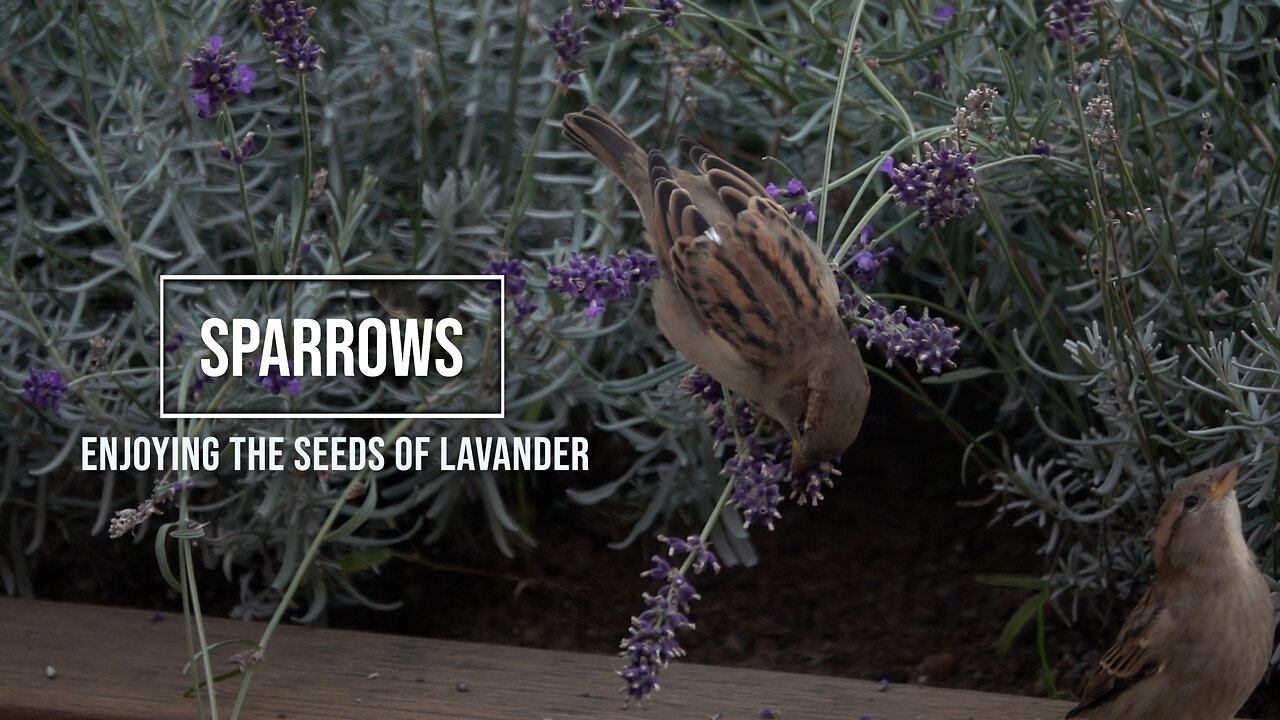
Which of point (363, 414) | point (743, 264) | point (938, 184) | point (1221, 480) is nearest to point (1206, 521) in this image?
point (1221, 480)

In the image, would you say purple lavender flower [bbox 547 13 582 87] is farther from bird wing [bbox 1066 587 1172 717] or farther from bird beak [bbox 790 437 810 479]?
bird wing [bbox 1066 587 1172 717]

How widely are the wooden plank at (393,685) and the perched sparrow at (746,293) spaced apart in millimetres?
409

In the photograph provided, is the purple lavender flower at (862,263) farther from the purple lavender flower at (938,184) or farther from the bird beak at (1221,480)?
the bird beak at (1221,480)

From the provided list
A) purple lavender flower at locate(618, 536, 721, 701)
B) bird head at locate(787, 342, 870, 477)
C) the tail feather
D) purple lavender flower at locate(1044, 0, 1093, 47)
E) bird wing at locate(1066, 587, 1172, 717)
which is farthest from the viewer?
the tail feather

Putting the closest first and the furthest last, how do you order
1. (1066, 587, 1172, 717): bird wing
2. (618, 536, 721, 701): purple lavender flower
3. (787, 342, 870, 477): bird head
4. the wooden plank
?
(618, 536, 721, 701): purple lavender flower
(1066, 587, 1172, 717): bird wing
(787, 342, 870, 477): bird head
the wooden plank

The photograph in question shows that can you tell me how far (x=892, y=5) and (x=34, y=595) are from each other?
75.7 inches

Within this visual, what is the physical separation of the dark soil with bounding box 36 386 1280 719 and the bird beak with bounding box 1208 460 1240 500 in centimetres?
69

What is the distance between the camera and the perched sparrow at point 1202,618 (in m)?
1.74

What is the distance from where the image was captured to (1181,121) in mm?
2453

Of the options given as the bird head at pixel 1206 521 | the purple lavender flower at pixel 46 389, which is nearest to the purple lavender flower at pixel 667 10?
the bird head at pixel 1206 521

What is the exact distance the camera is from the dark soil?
8.04 ft

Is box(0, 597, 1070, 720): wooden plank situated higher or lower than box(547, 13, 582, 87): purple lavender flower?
lower

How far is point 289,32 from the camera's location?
1.83 metres

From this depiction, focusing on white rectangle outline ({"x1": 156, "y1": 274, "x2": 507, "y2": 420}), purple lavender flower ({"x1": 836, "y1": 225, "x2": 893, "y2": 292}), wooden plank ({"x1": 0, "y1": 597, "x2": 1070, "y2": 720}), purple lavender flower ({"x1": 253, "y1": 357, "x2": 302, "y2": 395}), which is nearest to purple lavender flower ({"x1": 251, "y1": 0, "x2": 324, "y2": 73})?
white rectangle outline ({"x1": 156, "y1": 274, "x2": 507, "y2": 420})
